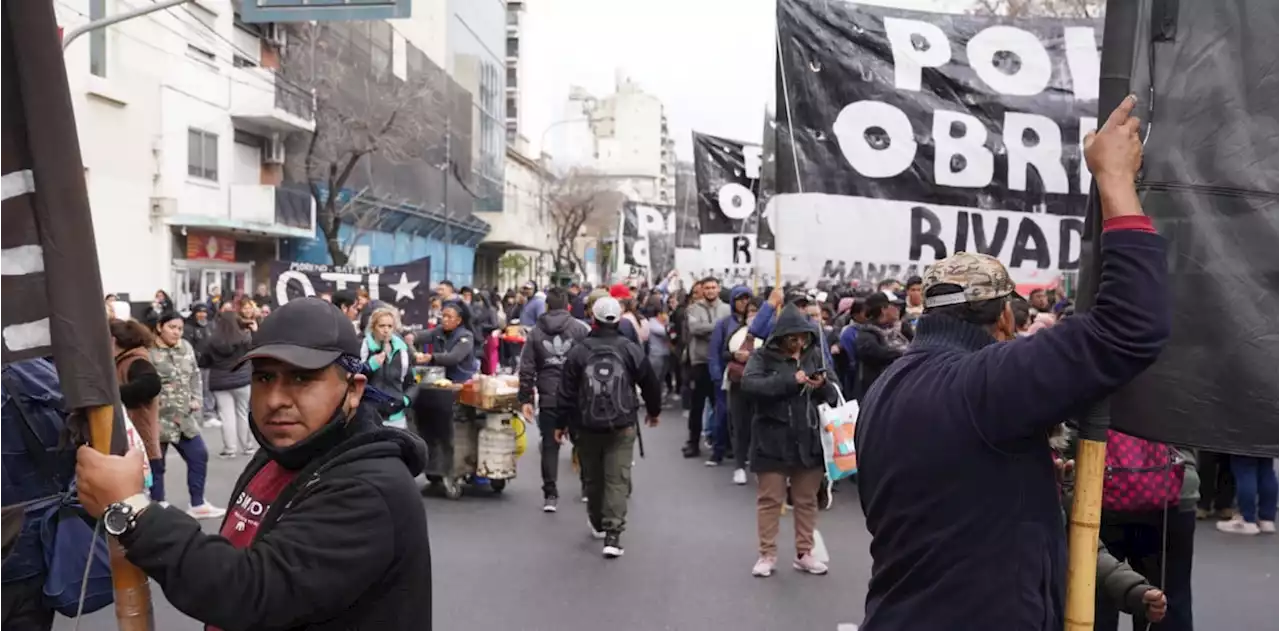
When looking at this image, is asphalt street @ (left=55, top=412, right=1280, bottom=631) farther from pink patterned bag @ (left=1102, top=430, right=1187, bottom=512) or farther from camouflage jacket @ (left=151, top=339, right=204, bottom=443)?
pink patterned bag @ (left=1102, top=430, right=1187, bottom=512)

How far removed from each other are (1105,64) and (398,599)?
2.01 m

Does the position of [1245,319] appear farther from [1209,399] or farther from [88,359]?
[88,359]

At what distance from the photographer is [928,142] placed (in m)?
4.93

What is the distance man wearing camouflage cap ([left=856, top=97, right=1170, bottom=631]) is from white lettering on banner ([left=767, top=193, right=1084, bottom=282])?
2063mm

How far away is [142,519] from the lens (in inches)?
77.8

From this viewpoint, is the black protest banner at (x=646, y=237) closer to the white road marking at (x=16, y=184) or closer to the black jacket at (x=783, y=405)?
the black jacket at (x=783, y=405)

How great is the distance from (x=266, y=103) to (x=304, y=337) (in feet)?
92.2

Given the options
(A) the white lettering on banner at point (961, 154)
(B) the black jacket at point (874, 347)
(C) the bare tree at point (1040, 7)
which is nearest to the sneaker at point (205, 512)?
(B) the black jacket at point (874, 347)

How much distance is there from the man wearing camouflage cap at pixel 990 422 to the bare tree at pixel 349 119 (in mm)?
27806

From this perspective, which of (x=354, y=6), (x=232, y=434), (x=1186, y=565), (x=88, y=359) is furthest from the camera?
(x=232, y=434)

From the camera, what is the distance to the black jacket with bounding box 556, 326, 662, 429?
8.09 metres

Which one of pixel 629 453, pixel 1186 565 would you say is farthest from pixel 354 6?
pixel 1186 565

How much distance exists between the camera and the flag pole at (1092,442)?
2.30 meters

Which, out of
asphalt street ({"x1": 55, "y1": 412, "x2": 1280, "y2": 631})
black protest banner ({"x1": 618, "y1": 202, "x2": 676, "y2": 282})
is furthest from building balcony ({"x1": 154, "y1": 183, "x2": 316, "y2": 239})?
asphalt street ({"x1": 55, "y1": 412, "x2": 1280, "y2": 631})
